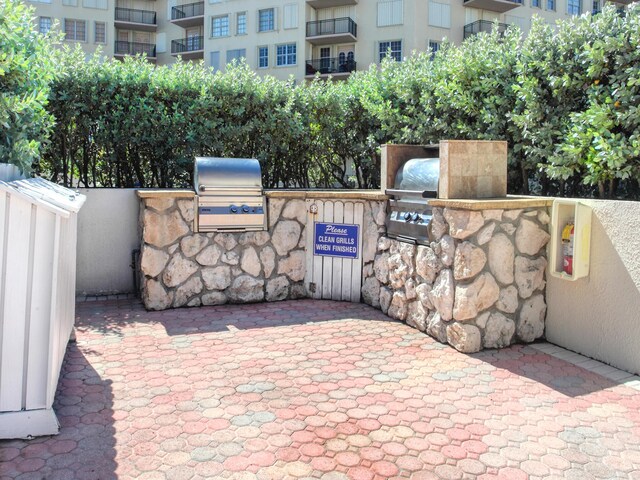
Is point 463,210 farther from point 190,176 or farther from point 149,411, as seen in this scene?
point 190,176

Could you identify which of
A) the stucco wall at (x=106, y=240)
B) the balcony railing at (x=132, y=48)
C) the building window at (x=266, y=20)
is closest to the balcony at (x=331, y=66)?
the building window at (x=266, y=20)

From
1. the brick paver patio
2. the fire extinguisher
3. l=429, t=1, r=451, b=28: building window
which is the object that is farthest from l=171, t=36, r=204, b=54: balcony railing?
the fire extinguisher

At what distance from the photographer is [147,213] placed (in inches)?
266

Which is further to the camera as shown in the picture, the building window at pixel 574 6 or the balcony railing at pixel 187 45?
the balcony railing at pixel 187 45

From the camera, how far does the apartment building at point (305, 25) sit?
32.2m

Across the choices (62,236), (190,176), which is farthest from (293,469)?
(190,176)

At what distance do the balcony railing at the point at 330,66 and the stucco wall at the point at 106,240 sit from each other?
27943mm

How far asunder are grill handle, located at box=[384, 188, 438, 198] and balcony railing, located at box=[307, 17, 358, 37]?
2895 centimetres

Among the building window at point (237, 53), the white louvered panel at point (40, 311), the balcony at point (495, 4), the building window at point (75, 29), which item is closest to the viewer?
the white louvered panel at point (40, 311)

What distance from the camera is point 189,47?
135 ft

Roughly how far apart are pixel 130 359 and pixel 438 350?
116 inches

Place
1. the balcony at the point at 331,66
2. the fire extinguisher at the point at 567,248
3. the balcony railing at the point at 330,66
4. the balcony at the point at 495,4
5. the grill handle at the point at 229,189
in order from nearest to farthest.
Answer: the fire extinguisher at the point at 567,248 → the grill handle at the point at 229,189 → the balcony at the point at 495,4 → the balcony at the point at 331,66 → the balcony railing at the point at 330,66

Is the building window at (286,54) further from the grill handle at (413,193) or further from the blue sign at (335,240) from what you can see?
the grill handle at (413,193)

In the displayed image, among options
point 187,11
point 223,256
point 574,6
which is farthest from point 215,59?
point 223,256
